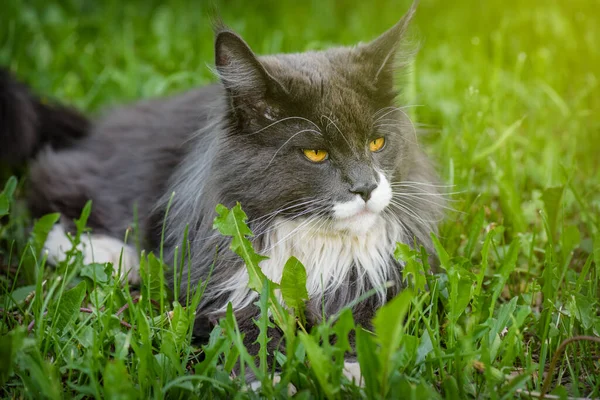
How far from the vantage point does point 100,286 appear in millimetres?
2314

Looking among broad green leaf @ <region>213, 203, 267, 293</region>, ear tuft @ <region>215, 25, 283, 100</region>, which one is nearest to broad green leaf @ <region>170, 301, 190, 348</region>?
broad green leaf @ <region>213, 203, 267, 293</region>

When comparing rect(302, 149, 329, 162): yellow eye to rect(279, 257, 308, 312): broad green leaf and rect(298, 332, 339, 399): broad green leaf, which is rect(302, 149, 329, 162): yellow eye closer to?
rect(279, 257, 308, 312): broad green leaf

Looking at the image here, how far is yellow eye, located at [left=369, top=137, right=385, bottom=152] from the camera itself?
88.0 inches

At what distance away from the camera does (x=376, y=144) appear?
2.26 meters

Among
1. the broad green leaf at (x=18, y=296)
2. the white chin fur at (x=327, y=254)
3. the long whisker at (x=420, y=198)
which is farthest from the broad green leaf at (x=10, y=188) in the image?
the long whisker at (x=420, y=198)

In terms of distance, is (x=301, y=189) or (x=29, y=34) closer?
(x=301, y=189)

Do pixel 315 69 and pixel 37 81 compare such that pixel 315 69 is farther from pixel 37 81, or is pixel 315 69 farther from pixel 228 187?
pixel 37 81

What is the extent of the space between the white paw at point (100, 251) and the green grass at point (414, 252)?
0.41 feet

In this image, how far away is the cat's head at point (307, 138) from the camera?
6.89 feet

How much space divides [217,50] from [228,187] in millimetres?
446

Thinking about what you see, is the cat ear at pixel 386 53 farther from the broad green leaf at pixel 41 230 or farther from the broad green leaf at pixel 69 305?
the broad green leaf at pixel 41 230

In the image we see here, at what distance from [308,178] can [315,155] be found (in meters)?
0.08

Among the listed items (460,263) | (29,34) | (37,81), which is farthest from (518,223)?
(29,34)

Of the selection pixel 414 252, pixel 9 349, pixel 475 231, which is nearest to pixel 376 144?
pixel 414 252
